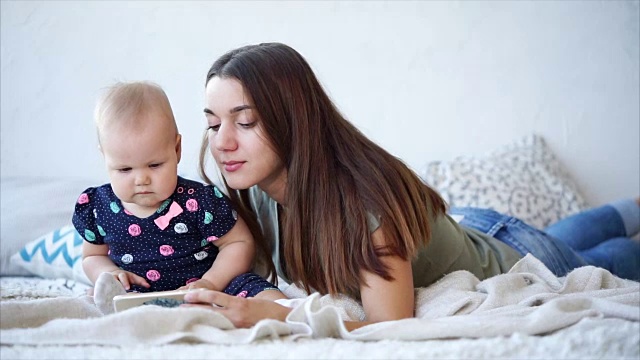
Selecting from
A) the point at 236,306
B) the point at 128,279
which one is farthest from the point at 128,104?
the point at 236,306

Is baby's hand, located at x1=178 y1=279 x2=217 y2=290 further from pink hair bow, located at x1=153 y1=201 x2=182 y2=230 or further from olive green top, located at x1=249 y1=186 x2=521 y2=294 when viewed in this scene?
olive green top, located at x1=249 y1=186 x2=521 y2=294

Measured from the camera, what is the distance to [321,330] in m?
1.25

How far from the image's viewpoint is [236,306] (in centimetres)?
129

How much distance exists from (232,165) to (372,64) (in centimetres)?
131

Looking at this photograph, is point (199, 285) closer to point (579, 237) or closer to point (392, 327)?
point (392, 327)

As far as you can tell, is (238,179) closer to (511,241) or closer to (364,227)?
(364,227)

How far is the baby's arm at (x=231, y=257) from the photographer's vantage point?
1.57 meters

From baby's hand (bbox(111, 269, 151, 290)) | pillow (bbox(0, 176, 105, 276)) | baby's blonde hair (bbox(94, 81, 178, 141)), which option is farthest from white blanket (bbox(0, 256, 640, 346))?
pillow (bbox(0, 176, 105, 276))

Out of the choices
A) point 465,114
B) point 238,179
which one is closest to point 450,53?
point 465,114

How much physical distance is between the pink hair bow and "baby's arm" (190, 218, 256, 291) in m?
0.10

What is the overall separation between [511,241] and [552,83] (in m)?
0.93

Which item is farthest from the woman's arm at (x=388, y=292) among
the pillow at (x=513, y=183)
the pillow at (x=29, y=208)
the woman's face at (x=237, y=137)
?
A: the pillow at (x=29, y=208)

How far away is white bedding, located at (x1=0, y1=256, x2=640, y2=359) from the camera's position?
3.71 ft

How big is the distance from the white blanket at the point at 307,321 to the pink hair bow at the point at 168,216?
0.72 ft
